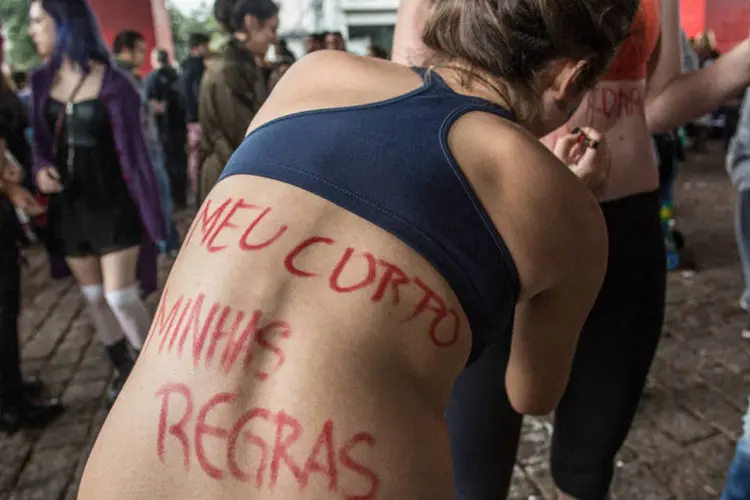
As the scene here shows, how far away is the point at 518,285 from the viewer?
92 cm

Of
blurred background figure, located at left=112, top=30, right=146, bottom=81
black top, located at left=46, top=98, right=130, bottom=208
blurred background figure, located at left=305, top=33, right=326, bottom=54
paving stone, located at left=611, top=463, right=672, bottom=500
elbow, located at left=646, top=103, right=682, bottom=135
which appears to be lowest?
paving stone, located at left=611, top=463, right=672, bottom=500

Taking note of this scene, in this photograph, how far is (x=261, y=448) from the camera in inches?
30.6

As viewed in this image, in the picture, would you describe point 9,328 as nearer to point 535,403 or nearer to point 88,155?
point 88,155

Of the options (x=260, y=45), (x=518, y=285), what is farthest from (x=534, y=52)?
(x=260, y=45)

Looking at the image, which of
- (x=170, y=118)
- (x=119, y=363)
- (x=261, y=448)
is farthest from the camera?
(x=170, y=118)

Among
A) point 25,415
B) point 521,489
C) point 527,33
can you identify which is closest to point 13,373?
point 25,415

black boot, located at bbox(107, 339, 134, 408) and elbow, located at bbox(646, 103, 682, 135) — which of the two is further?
black boot, located at bbox(107, 339, 134, 408)

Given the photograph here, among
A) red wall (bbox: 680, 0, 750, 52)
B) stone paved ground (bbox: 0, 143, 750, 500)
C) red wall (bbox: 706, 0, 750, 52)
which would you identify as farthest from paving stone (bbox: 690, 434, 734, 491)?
red wall (bbox: 680, 0, 750, 52)

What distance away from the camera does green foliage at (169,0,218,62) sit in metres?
7.34

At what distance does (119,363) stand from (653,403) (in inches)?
93.3

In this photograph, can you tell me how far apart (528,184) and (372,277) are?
250mm

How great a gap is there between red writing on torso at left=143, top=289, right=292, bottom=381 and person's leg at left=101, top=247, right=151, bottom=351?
1986mm

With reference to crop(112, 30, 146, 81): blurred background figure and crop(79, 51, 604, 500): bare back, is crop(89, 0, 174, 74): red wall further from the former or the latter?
crop(79, 51, 604, 500): bare back

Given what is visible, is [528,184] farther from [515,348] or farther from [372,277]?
[515,348]
